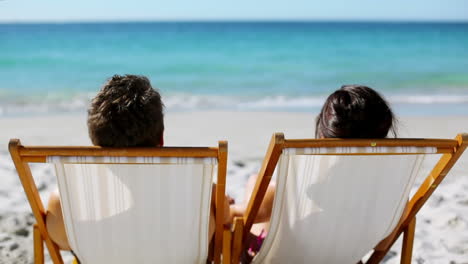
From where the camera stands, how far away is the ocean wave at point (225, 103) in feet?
26.4

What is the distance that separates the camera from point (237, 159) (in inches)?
182

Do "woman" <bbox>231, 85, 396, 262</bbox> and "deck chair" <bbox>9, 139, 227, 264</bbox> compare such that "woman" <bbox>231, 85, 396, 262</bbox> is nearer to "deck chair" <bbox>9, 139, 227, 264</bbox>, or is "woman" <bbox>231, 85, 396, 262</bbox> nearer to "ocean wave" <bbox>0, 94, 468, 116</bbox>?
"deck chair" <bbox>9, 139, 227, 264</bbox>

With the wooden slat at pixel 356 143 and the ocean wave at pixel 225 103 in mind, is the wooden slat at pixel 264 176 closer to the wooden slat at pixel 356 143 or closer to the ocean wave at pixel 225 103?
the wooden slat at pixel 356 143

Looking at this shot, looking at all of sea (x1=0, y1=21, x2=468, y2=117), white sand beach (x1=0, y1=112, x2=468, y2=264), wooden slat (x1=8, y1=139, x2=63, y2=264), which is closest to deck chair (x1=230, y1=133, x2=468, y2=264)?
wooden slat (x1=8, y1=139, x2=63, y2=264)

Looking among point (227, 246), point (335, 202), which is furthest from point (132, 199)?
point (335, 202)

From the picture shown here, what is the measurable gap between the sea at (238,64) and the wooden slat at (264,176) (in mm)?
5950

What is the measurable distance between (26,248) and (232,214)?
125cm

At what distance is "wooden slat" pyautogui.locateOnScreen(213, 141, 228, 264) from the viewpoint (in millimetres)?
1678

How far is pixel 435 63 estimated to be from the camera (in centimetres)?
1470

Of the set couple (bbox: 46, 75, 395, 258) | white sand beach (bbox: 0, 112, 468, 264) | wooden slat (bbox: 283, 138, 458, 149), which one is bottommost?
white sand beach (bbox: 0, 112, 468, 264)

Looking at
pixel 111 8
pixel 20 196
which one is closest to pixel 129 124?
pixel 20 196

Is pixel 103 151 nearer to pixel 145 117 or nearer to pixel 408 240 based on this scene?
pixel 145 117

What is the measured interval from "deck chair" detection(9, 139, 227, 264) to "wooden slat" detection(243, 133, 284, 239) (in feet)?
0.40

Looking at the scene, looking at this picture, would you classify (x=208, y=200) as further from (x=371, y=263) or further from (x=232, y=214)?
(x=371, y=263)
